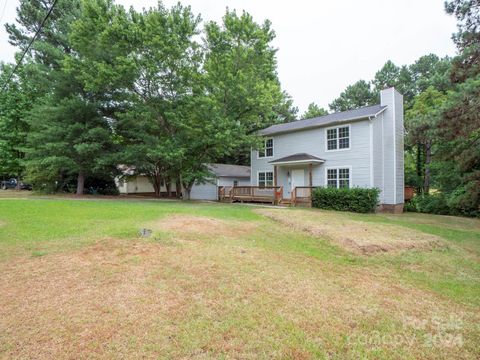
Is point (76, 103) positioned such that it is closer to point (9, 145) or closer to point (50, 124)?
point (50, 124)

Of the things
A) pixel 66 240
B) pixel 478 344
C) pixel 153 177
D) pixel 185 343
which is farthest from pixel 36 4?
pixel 478 344

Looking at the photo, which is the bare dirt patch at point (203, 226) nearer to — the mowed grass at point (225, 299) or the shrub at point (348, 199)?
the mowed grass at point (225, 299)

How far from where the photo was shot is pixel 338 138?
17.6 metres

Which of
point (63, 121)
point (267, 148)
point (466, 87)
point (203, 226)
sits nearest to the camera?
point (203, 226)

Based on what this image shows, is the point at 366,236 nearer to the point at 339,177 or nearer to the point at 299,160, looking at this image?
Result: the point at 339,177

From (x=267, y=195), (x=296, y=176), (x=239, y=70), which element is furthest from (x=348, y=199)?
(x=239, y=70)

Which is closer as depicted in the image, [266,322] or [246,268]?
[266,322]

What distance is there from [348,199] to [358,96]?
25.3m

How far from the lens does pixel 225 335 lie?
3.07m

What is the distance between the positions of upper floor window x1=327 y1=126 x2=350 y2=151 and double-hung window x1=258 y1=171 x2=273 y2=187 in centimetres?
507

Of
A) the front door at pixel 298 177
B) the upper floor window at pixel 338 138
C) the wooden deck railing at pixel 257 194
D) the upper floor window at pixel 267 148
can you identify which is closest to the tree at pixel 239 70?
the upper floor window at pixel 267 148

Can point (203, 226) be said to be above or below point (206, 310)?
above

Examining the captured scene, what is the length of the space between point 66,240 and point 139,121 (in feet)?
43.6

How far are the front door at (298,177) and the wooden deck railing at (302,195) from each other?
1549 mm
